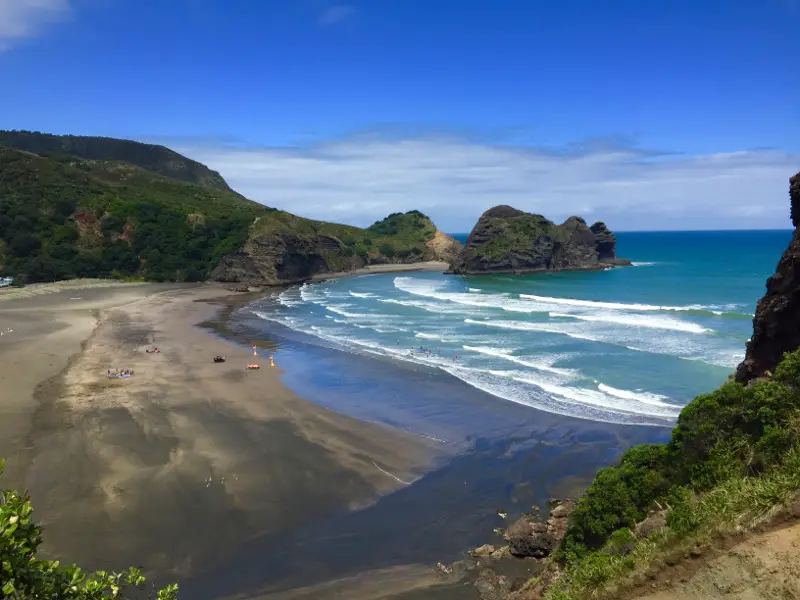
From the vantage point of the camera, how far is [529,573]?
44.5 ft

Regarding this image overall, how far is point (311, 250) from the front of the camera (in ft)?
351

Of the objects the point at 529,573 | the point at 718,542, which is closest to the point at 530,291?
the point at 529,573

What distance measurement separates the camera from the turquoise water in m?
28.3

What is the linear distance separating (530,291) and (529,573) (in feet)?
220

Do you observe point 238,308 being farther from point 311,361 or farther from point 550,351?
point 550,351

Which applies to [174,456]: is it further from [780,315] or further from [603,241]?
[603,241]

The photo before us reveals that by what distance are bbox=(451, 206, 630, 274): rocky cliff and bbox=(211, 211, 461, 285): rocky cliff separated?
26.9 m

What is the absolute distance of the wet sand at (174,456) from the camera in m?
15.6

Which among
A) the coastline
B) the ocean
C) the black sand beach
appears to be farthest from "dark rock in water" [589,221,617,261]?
the black sand beach

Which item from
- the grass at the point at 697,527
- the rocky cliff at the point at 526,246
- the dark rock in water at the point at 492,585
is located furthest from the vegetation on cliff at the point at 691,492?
the rocky cliff at the point at 526,246

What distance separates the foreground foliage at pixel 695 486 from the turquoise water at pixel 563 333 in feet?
40.3

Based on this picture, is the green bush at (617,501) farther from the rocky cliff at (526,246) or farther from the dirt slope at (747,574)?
the rocky cliff at (526,246)

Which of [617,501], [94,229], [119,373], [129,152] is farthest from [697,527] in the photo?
[129,152]

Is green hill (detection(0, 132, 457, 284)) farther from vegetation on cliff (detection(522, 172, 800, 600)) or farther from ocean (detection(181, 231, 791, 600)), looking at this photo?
vegetation on cliff (detection(522, 172, 800, 600))
